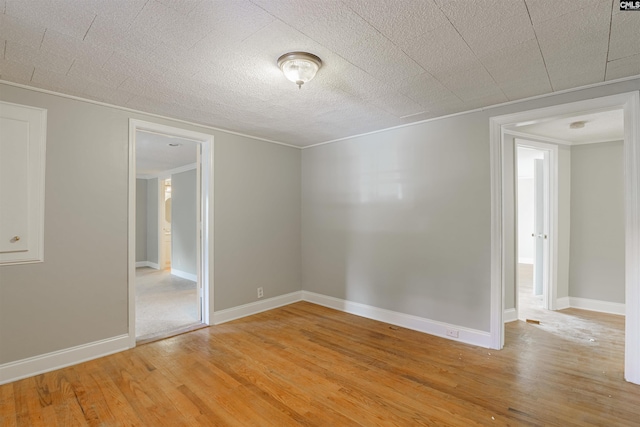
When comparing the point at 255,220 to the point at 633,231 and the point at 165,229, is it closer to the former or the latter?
the point at 633,231

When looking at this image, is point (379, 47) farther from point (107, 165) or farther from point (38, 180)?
point (38, 180)

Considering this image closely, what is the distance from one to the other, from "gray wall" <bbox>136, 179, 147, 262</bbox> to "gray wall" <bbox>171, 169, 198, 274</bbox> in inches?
64.0

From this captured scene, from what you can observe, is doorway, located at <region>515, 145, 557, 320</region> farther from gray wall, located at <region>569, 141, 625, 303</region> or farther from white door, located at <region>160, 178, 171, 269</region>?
white door, located at <region>160, 178, 171, 269</region>

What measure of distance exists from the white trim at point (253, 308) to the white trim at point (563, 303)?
3.83 m

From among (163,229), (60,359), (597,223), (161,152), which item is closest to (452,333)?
(597,223)

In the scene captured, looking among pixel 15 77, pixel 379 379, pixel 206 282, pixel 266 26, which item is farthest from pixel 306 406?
pixel 15 77

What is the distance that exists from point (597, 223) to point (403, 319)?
3.30 m

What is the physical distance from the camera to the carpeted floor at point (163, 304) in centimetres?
369

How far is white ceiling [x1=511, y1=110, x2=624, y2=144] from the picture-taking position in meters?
3.32

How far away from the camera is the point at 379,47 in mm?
1936

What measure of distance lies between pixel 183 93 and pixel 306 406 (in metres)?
2.77

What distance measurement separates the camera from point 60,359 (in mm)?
2643

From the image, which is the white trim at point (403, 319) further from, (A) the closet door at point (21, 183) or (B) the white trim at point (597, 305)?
(A) the closet door at point (21, 183)

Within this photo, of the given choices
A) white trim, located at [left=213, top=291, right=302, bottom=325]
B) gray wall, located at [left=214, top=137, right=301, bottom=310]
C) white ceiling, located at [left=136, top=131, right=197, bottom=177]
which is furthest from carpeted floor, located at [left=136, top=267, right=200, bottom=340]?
white ceiling, located at [left=136, top=131, right=197, bottom=177]
